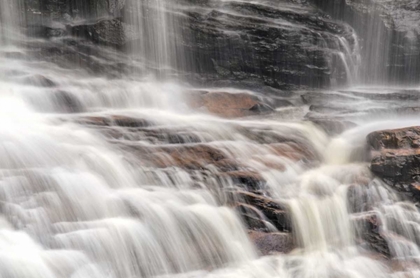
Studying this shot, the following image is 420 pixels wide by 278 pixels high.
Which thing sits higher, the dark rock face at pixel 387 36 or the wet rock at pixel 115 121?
the dark rock face at pixel 387 36

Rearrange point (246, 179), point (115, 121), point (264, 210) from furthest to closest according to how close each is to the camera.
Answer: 1. point (115, 121)
2. point (246, 179)
3. point (264, 210)

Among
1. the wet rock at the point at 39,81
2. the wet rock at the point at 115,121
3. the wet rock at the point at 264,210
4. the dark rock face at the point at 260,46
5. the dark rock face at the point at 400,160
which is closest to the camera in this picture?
the wet rock at the point at 264,210

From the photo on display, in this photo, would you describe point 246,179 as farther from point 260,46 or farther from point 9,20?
point 9,20

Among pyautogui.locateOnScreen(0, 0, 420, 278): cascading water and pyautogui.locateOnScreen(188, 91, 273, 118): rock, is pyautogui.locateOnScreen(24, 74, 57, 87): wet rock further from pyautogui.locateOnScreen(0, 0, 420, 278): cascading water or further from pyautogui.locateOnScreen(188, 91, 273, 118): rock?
pyautogui.locateOnScreen(188, 91, 273, 118): rock

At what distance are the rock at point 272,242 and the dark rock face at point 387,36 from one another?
32.4ft

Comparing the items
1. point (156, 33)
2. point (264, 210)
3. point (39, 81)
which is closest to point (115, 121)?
point (39, 81)

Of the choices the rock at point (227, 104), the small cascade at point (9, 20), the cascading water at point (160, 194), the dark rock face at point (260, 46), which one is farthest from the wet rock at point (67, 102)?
the dark rock face at point (260, 46)

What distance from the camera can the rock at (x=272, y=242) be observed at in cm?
607

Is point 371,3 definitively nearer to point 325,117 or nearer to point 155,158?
point 325,117

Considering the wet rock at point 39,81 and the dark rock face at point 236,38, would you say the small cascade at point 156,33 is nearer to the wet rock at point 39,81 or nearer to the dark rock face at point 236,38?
the dark rock face at point 236,38

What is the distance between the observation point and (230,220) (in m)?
6.17

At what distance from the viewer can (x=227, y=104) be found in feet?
36.4

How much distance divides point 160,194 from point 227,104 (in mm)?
5138

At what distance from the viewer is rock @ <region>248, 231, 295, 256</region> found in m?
6.07
